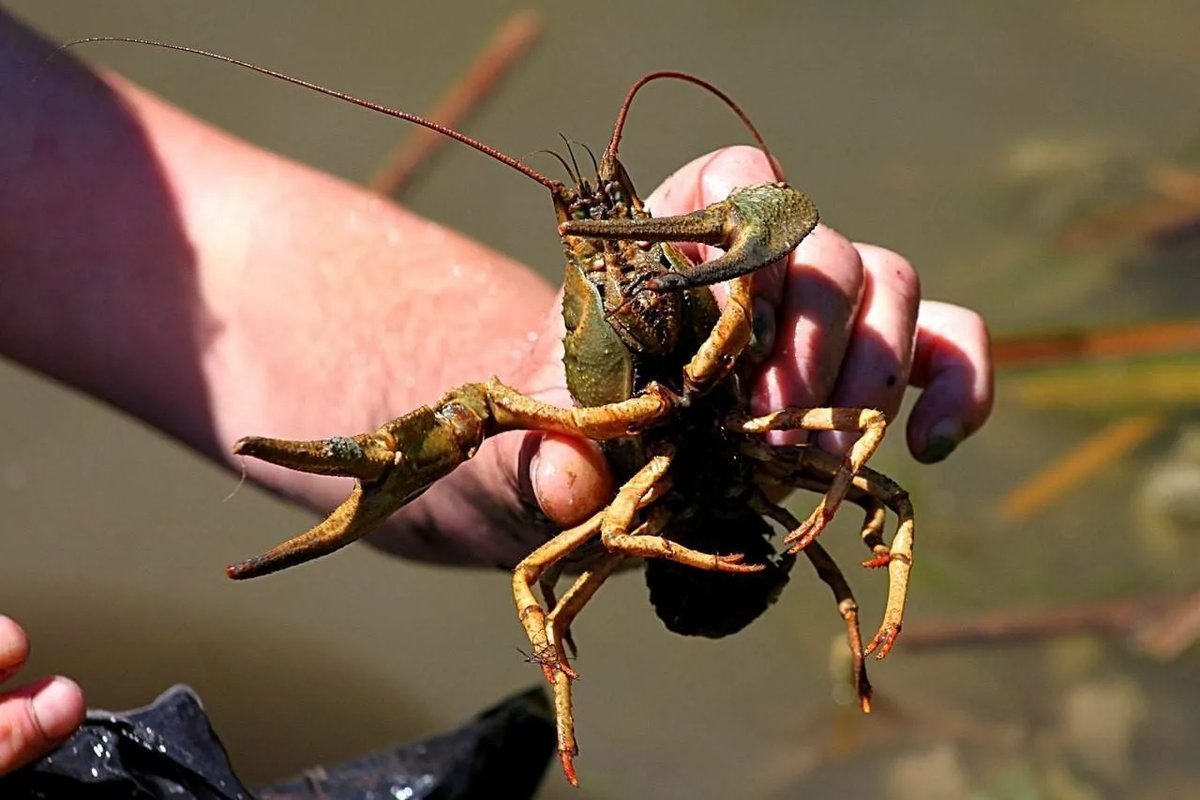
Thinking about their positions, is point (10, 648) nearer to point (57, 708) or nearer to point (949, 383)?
point (57, 708)

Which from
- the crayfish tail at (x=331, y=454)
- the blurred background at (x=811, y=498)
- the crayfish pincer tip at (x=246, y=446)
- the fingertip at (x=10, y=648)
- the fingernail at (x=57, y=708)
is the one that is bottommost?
the blurred background at (x=811, y=498)

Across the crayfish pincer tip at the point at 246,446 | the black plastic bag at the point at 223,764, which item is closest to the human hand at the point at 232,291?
the black plastic bag at the point at 223,764

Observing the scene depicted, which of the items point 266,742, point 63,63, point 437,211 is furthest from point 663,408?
point 437,211

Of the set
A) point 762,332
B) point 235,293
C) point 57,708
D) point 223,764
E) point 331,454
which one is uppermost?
point 331,454

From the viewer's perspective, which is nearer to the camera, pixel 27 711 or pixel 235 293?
pixel 27 711

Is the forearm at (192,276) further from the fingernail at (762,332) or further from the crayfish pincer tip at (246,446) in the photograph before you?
the crayfish pincer tip at (246,446)

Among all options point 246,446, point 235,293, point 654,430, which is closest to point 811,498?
point 235,293
